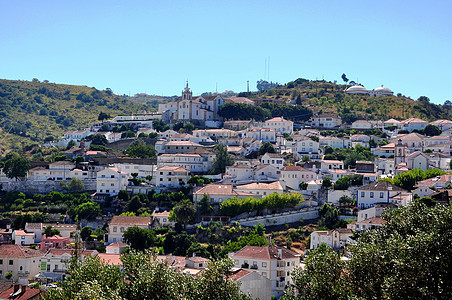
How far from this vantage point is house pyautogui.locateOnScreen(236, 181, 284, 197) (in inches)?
2933

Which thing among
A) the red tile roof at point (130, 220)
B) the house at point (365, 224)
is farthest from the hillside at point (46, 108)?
the house at point (365, 224)

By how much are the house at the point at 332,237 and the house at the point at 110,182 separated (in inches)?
1067

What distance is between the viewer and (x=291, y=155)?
307ft

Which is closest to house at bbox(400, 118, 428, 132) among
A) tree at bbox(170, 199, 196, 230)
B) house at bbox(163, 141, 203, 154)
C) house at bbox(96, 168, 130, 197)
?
house at bbox(163, 141, 203, 154)

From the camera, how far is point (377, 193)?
224 feet

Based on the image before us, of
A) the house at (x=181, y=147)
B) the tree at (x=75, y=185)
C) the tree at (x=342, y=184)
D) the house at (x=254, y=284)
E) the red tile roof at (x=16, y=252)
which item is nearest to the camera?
the house at (x=254, y=284)

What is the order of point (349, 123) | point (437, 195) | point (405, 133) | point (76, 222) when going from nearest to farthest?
1. point (437, 195)
2. point (76, 222)
3. point (405, 133)
4. point (349, 123)

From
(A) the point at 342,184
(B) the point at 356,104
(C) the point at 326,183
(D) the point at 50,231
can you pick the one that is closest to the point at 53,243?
(D) the point at 50,231

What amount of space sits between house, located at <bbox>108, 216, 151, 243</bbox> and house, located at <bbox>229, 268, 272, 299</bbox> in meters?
19.8

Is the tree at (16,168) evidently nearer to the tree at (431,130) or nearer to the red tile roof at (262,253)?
the red tile roof at (262,253)

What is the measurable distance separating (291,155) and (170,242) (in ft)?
106

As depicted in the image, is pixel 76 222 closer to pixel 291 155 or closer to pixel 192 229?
pixel 192 229

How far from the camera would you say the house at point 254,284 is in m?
49.8

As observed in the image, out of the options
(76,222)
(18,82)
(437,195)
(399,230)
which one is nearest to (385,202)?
(437,195)
